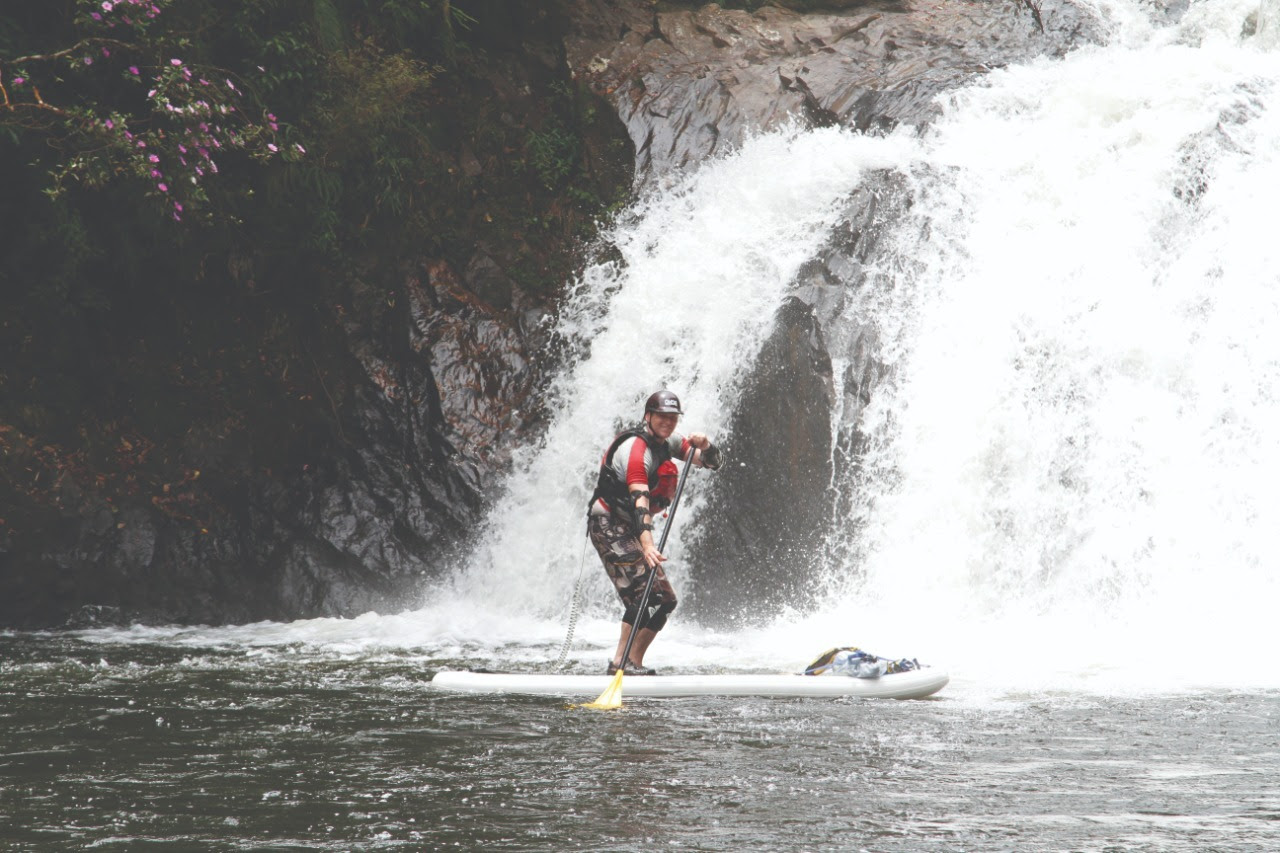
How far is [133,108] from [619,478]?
6745mm

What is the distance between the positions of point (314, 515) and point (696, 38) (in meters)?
7.06

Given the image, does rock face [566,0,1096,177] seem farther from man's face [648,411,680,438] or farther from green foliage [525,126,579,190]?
man's face [648,411,680,438]

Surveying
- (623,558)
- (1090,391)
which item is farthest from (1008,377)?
(623,558)

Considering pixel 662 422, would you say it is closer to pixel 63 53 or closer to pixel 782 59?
pixel 63 53

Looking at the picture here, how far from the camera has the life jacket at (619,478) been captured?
6.75m

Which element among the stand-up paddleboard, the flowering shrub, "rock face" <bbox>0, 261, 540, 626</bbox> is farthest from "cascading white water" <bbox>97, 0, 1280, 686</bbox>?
the flowering shrub

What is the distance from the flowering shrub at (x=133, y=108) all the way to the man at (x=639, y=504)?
470cm

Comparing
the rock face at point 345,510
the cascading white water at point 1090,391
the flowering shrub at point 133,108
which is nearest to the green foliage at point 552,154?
the rock face at point 345,510

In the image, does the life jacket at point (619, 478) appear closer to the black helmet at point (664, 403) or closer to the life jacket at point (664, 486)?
the life jacket at point (664, 486)

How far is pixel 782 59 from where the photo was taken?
13.5m

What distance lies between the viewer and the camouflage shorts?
688 cm

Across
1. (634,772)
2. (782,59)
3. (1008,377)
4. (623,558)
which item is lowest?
(634,772)

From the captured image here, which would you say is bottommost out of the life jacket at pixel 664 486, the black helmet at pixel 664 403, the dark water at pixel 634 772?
the dark water at pixel 634 772

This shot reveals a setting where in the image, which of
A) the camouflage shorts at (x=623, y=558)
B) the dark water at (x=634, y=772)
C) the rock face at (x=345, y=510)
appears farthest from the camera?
the rock face at (x=345, y=510)
